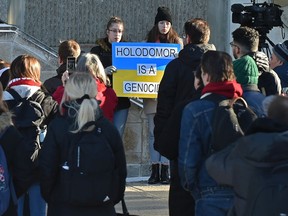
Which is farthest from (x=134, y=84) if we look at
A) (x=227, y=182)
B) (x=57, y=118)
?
(x=227, y=182)

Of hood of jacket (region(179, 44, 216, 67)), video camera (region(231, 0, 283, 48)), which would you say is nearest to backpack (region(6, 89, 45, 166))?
hood of jacket (region(179, 44, 216, 67))

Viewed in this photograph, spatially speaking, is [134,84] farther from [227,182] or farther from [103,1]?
[103,1]

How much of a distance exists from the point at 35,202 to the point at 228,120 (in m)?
1.98

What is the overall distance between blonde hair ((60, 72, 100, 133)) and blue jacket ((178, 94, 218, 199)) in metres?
0.62

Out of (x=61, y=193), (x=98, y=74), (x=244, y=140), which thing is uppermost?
(x=98, y=74)

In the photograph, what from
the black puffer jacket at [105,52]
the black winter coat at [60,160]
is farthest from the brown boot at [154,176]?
the black winter coat at [60,160]

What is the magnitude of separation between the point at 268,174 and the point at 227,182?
343mm

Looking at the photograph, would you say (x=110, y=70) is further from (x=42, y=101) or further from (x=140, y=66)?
(x=42, y=101)

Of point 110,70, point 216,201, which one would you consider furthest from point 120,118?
point 216,201

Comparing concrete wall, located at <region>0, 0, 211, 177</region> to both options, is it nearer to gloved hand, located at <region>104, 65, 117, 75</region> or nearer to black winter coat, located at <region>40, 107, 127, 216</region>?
gloved hand, located at <region>104, 65, 117, 75</region>

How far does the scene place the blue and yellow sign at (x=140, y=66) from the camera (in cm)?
902

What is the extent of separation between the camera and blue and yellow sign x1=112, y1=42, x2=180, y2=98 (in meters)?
9.02

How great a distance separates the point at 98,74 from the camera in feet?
23.1

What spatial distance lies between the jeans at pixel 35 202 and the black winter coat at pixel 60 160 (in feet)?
2.78
